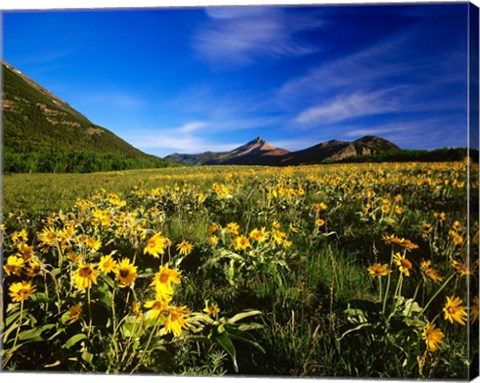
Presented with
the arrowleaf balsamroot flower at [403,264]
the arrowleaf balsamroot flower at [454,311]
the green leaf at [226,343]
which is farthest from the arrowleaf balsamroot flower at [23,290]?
the arrowleaf balsamroot flower at [454,311]

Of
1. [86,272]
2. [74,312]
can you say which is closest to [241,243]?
[86,272]

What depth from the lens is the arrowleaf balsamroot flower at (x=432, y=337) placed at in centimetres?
177

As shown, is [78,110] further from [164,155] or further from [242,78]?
[242,78]

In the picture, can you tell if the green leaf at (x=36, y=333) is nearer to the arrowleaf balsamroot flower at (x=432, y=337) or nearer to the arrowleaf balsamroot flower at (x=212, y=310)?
the arrowleaf balsamroot flower at (x=212, y=310)

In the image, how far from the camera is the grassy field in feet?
5.92

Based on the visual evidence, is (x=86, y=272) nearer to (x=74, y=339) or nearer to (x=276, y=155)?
(x=74, y=339)

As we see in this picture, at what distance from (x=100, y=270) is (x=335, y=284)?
4.18 ft

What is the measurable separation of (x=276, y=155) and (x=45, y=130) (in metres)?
1.58

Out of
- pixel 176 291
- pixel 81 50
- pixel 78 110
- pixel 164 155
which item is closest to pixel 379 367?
pixel 176 291

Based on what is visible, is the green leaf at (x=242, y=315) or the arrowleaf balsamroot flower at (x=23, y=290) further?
the green leaf at (x=242, y=315)

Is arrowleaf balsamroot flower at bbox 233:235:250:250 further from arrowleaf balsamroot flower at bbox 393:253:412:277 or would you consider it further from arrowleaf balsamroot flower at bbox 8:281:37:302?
arrowleaf balsamroot flower at bbox 8:281:37:302

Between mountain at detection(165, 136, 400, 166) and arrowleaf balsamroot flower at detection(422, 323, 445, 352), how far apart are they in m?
1.03

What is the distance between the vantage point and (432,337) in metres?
1.77

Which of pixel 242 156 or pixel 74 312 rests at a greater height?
pixel 242 156
